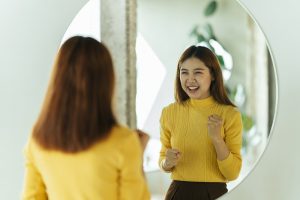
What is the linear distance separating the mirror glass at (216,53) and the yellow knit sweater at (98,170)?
0.67ft

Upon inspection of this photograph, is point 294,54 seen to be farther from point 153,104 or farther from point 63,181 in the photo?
point 63,181

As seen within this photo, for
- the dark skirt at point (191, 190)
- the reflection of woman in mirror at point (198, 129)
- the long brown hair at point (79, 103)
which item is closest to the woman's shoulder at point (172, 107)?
the reflection of woman in mirror at point (198, 129)

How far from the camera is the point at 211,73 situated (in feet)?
3.43

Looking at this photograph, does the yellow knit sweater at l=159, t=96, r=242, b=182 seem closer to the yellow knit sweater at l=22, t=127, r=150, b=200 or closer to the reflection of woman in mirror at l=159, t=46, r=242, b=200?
the reflection of woman in mirror at l=159, t=46, r=242, b=200

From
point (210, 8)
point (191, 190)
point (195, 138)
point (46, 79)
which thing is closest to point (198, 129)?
point (195, 138)

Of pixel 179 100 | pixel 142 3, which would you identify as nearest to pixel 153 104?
pixel 179 100

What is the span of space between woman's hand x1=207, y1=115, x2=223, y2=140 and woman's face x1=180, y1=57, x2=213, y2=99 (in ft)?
0.15

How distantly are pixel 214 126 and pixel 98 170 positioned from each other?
0.31 meters

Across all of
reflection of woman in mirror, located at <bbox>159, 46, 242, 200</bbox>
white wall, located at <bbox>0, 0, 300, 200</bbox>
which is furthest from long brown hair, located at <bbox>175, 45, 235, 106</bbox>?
white wall, located at <bbox>0, 0, 300, 200</bbox>

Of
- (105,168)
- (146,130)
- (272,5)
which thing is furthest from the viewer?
(272,5)

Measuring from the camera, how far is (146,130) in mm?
1042

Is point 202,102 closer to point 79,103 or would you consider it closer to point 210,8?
point 210,8

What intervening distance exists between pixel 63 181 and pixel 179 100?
1.03ft

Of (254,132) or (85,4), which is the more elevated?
(85,4)
